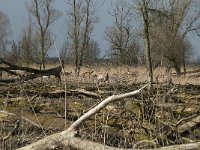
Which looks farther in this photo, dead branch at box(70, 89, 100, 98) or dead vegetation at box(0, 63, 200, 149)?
dead branch at box(70, 89, 100, 98)

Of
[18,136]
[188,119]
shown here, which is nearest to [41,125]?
[18,136]

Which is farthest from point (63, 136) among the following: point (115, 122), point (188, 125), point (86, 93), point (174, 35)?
point (174, 35)

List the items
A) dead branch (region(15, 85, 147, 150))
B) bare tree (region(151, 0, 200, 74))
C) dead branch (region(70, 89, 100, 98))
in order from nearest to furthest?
1. dead branch (region(15, 85, 147, 150))
2. dead branch (region(70, 89, 100, 98))
3. bare tree (region(151, 0, 200, 74))

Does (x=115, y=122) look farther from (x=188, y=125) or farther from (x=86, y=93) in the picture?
(x=86, y=93)

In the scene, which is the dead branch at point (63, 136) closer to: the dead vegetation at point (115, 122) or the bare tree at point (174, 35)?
the dead vegetation at point (115, 122)

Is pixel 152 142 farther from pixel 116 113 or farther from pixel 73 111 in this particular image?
A: pixel 73 111

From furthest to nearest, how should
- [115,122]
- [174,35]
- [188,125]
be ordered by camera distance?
[174,35] < [115,122] < [188,125]

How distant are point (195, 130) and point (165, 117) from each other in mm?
292

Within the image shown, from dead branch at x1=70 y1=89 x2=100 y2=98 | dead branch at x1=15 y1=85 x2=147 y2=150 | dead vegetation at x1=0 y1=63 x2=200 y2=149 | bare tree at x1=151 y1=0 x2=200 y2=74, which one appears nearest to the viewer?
dead branch at x1=15 y1=85 x2=147 y2=150

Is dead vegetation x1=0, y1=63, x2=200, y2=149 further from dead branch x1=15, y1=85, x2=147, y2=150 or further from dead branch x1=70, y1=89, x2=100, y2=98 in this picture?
dead branch x1=15, y1=85, x2=147, y2=150

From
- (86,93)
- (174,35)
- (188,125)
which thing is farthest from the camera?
(174,35)

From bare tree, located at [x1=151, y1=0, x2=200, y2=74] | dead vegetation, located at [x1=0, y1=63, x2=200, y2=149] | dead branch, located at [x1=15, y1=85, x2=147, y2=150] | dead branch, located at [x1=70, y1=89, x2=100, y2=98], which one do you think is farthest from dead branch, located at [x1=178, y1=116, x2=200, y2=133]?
bare tree, located at [x1=151, y1=0, x2=200, y2=74]

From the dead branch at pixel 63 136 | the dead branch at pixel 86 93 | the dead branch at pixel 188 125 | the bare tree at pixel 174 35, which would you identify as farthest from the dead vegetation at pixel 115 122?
the bare tree at pixel 174 35

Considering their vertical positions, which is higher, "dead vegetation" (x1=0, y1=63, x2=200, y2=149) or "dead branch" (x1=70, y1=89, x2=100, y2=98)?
"dead branch" (x1=70, y1=89, x2=100, y2=98)
